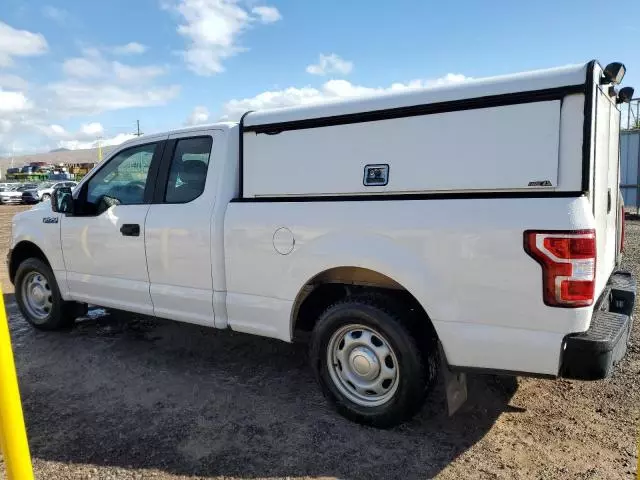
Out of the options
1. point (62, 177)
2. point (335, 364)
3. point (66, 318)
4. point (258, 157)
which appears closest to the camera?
point (335, 364)

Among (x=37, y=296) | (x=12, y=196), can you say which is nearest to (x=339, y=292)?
(x=37, y=296)

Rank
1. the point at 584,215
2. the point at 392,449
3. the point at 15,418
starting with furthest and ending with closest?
the point at 392,449 → the point at 584,215 → the point at 15,418

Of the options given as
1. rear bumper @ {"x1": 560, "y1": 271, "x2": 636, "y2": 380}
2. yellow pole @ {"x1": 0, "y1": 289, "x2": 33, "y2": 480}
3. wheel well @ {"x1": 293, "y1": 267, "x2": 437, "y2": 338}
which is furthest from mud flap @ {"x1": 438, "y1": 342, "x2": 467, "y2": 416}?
yellow pole @ {"x1": 0, "y1": 289, "x2": 33, "y2": 480}

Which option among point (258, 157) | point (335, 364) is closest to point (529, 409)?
point (335, 364)

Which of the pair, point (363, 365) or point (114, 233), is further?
point (114, 233)

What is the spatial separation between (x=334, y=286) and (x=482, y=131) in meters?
1.47

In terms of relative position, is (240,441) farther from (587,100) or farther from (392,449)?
(587,100)

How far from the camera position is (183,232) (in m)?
4.06

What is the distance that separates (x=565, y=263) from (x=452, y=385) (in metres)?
1.08

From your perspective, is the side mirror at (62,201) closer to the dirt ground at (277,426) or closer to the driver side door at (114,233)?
the driver side door at (114,233)

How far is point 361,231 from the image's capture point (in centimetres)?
318

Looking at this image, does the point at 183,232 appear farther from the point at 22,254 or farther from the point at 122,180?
the point at 22,254

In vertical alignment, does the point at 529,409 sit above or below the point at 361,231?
below

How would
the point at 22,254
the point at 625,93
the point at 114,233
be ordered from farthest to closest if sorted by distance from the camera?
the point at 22,254 < the point at 114,233 < the point at 625,93
